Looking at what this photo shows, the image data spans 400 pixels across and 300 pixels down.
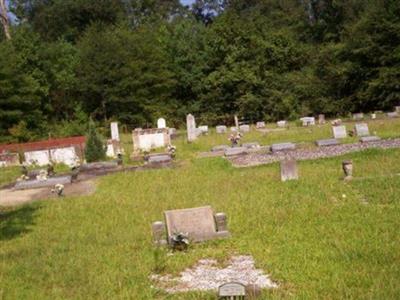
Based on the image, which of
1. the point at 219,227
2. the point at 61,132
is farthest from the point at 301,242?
the point at 61,132

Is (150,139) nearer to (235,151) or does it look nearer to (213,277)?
(235,151)

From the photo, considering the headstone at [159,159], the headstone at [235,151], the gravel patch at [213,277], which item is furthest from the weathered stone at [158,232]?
the headstone at [235,151]

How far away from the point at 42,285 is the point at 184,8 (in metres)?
63.0

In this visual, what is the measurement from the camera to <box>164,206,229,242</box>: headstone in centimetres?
978

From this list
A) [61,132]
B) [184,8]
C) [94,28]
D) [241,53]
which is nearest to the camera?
[61,132]

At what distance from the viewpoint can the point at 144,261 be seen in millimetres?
8797

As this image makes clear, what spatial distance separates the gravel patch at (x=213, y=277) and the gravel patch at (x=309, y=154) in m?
11.3

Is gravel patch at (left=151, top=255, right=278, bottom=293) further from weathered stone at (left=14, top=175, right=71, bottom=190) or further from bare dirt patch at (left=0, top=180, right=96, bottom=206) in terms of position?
weathered stone at (left=14, top=175, right=71, bottom=190)

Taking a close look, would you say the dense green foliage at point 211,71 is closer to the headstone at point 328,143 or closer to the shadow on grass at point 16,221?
the headstone at point 328,143

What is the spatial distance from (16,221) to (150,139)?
14746 mm

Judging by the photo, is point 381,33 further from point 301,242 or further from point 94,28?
point 301,242

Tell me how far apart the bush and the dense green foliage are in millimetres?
14913

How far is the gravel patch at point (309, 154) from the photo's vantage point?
19.9 metres

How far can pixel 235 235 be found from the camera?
998 cm
